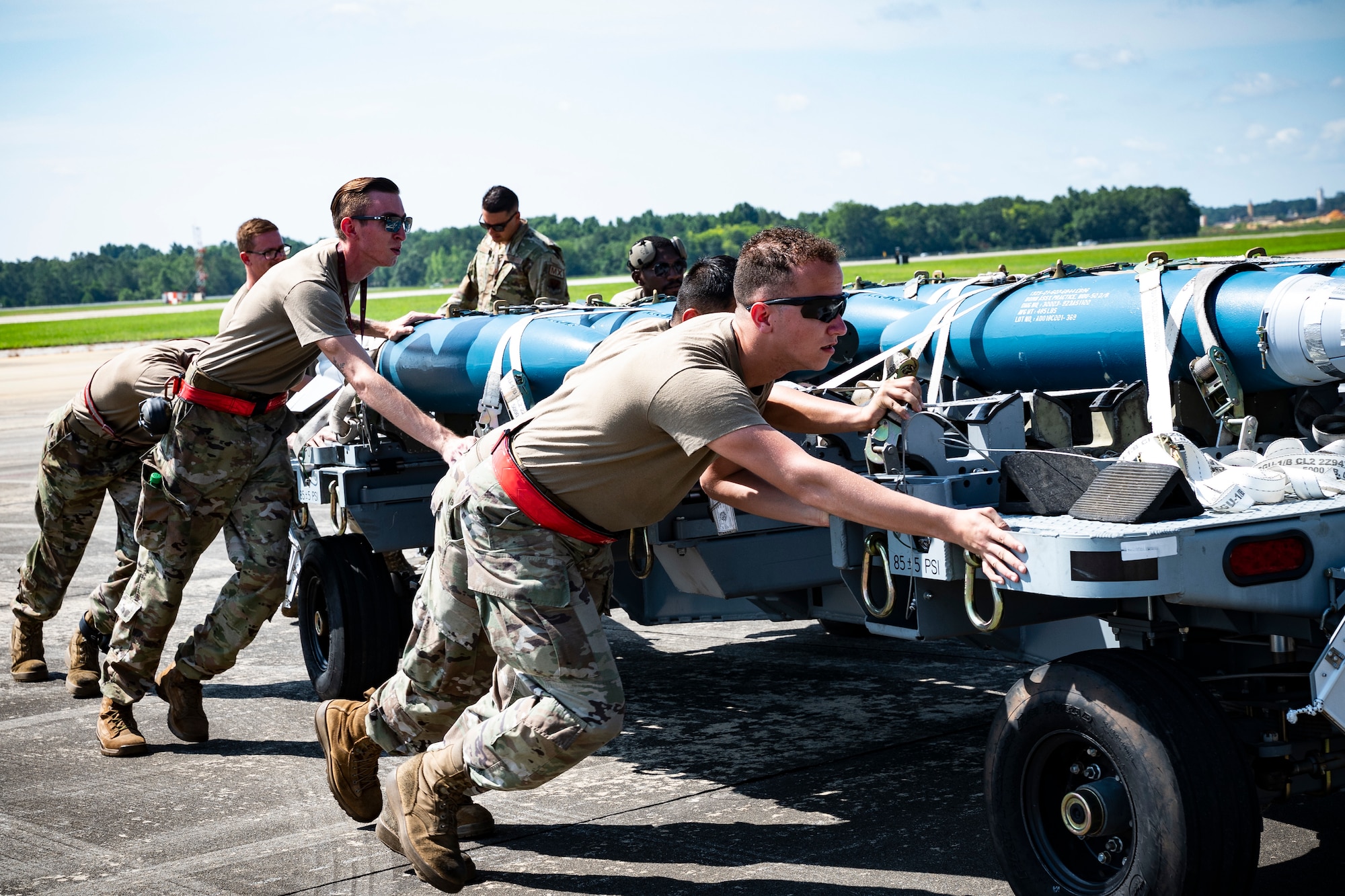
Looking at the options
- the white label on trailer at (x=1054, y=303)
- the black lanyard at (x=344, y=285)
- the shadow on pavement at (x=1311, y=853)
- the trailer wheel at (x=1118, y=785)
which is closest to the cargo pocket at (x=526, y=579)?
the trailer wheel at (x=1118, y=785)

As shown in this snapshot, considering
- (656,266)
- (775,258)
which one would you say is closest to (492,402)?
(656,266)

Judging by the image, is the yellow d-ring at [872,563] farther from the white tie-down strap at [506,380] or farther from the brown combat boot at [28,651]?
the brown combat boot at [28,651]

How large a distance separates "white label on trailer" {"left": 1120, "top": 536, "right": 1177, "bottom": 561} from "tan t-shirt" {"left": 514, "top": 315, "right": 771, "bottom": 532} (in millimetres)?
815

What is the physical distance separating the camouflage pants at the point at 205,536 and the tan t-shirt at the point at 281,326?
0.18 meters

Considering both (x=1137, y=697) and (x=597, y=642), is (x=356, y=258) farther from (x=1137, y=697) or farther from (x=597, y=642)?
(x=1137, y=697)

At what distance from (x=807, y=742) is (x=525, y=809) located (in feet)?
3.58

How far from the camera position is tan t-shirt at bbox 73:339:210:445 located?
20.1 feet

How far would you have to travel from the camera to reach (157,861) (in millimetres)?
4137

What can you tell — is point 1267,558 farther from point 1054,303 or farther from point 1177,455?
point 1054,303

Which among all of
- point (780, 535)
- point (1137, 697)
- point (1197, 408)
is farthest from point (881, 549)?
point (1197, 408)

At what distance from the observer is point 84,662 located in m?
6.27

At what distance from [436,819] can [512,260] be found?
5.38m

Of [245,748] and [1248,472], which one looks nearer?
[1248,472]

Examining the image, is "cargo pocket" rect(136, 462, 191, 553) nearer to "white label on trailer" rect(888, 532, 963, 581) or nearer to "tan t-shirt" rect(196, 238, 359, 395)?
"tan t-shirt" rect(196, 238, 359, 395)
